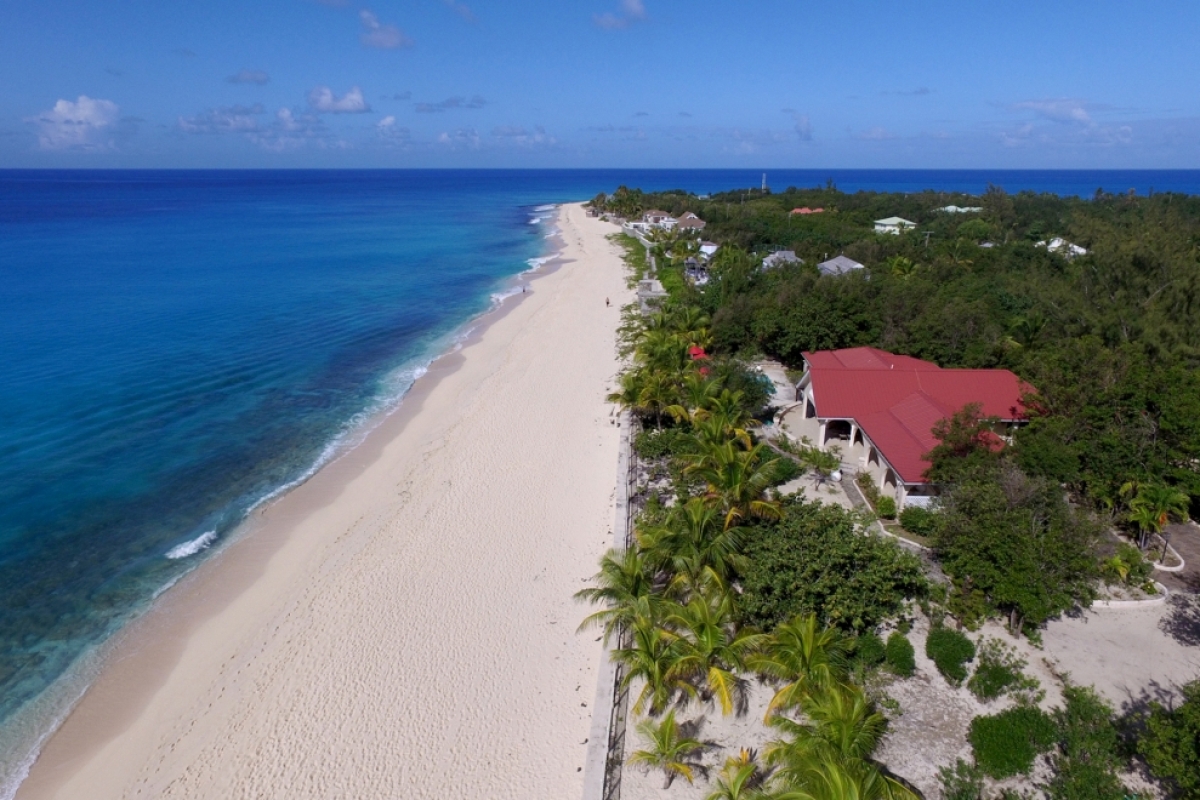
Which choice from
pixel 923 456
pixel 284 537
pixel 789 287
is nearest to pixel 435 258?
pixel 789 287

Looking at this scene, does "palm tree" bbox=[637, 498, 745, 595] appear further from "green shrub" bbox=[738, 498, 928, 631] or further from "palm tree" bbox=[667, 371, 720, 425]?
"palm tree" bbox=[667, 371, 720, 425]

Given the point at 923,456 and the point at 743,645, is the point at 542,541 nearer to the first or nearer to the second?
the point at 743,645

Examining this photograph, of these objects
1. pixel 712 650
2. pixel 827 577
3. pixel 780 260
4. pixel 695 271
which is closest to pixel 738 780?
pixel 712 650

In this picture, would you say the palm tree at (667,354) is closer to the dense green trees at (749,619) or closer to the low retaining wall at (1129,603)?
the dense green trees at (749,619)

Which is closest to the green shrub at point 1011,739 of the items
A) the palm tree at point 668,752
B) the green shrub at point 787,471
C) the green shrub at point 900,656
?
the green shrub at point 900,656

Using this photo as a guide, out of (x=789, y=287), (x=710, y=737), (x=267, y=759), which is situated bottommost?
(x=267, y=759)

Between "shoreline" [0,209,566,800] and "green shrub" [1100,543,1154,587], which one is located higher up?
"green shrub" [1100,543,1154,587]

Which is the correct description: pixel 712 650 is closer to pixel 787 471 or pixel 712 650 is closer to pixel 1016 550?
pixel 1016 550

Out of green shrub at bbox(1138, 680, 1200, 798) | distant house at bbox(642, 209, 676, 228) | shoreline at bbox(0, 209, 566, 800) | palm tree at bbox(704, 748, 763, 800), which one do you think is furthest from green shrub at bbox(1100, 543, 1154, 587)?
distant house at bbox(642, 209, 676, 228)
